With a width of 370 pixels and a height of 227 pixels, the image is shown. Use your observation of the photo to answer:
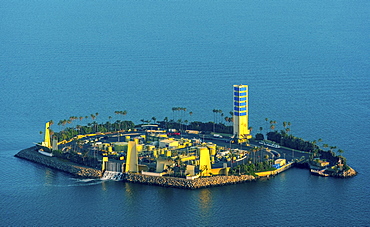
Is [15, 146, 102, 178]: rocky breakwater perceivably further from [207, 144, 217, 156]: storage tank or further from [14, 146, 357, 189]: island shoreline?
[207, 144, 217, 156]: storage tank

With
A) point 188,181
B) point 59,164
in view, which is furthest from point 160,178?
point 59,164

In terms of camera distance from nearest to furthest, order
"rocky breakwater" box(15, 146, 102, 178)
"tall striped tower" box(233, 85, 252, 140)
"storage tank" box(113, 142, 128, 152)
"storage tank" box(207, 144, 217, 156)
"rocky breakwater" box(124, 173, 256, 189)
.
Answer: "rocky breakwater" box(124, 173, 256, 189)
"rocky breakwater" box(15, 146, 102, 178)
"storage tank" box(207, 144, 217, 156)
"storage tank" box(113, 142, 128, 152)
"tall striped tower" box(233, 85, 252, 140)

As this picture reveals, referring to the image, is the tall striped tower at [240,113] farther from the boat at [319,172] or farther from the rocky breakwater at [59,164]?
the rocky breakwater at [59,164]

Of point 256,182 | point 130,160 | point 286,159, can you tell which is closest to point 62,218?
point 130,160

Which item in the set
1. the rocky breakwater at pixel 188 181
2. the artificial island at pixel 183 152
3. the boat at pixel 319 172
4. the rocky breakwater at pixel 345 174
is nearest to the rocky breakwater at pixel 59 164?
the artificial island at pixel 183 152

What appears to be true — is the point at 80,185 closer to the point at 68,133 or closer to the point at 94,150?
the point at 94,150

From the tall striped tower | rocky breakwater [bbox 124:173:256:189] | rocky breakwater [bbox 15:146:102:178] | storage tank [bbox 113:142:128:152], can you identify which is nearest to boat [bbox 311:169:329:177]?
rocky breakwater [bbox 124:173:256:189]

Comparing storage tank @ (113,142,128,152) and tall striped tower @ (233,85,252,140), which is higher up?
tall striped tower @ (233,85,252,140)
